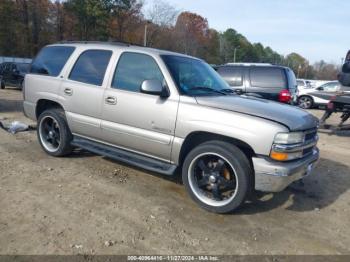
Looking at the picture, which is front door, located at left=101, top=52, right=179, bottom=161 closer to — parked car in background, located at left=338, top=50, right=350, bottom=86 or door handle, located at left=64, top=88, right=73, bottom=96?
door handle, located at left=64, top=88, right=73, bottom=96

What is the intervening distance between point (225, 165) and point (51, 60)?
11.9 feet

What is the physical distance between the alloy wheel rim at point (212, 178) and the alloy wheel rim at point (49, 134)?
272 cm

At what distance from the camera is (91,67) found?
17.6ft

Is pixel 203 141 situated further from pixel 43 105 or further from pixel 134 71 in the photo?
pixel 43 105

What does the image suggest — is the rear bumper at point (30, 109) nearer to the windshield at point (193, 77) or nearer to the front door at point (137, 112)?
the front door at point (137, 112)

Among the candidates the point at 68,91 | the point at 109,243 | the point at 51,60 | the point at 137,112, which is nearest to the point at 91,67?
the point at 68,91

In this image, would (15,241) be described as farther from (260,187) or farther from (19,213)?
(260,187)

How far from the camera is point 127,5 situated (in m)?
57.5

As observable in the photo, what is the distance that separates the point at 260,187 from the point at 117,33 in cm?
5942

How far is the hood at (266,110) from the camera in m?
3.99

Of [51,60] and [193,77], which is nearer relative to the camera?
[193,77]

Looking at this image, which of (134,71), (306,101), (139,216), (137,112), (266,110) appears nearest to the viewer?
(139,216)

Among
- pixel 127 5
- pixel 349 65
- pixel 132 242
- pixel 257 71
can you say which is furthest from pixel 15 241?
pixel 127 5

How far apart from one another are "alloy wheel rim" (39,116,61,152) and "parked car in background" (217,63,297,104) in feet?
16.5
